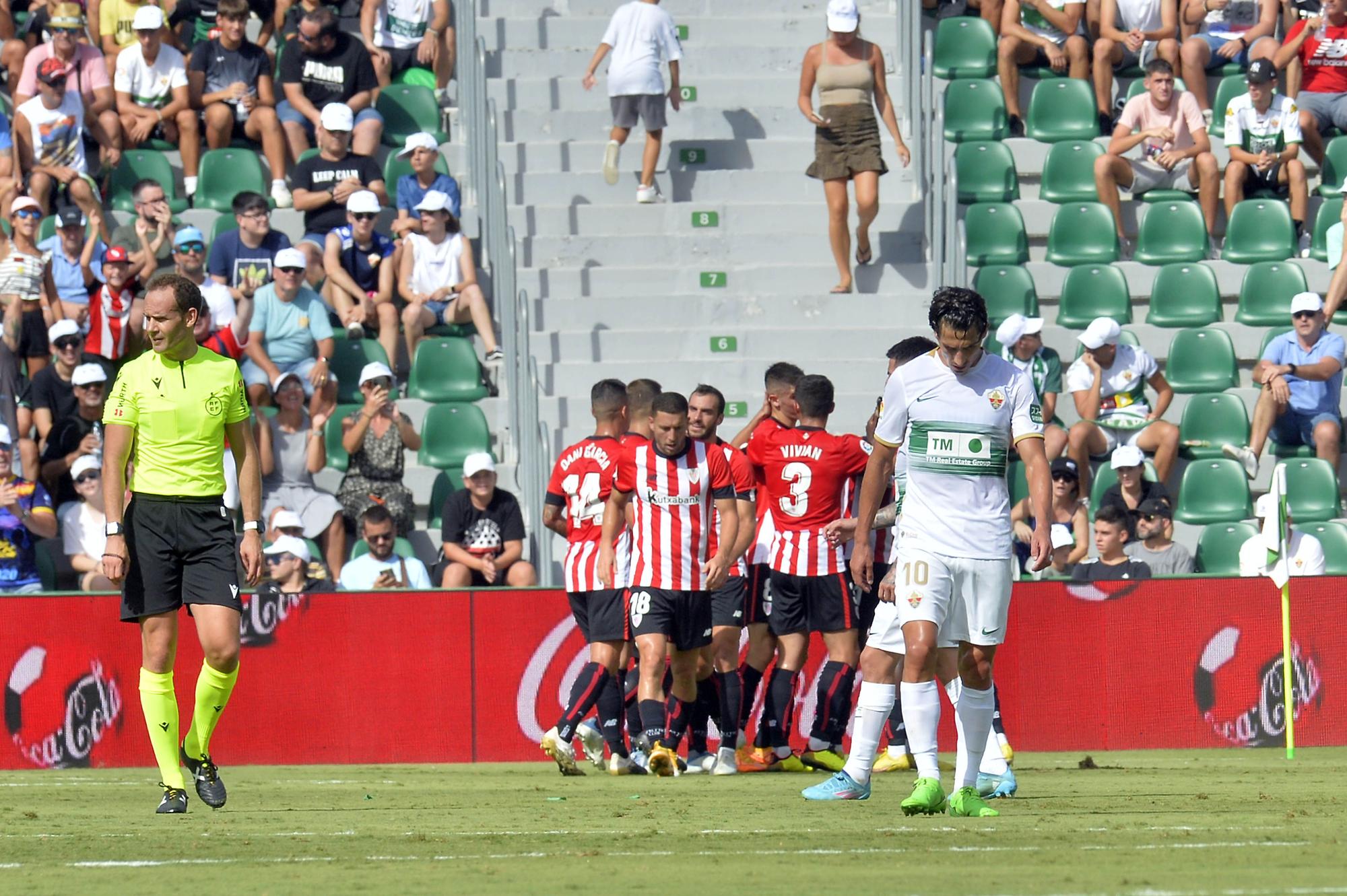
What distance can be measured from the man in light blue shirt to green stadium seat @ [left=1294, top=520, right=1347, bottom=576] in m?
6.69

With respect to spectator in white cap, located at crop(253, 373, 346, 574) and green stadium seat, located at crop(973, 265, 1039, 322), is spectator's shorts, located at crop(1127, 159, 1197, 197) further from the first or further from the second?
spectator in white cap, located at crop(253, 373, 346, 574)

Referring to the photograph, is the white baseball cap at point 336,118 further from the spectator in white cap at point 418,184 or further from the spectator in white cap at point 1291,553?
the spectator in white cap at point 1291,553

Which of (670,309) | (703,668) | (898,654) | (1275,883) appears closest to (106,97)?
(670,309)

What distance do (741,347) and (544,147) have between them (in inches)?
124

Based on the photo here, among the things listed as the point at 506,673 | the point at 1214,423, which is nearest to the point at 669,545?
the point at 506,673

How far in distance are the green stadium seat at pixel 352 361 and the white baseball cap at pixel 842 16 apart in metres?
4.72

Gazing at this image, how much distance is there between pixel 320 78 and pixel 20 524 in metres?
5.63

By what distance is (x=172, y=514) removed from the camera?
8.26 metres

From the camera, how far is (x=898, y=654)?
28.7 ft

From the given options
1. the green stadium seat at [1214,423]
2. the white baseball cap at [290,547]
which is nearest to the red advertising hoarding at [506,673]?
the white baseball cap at [290,547]

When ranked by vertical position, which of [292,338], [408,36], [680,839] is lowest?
[680,839]

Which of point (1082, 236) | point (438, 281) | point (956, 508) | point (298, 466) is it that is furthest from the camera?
point (1082, 236)

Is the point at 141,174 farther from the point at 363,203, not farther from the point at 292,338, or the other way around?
the point at 292,338

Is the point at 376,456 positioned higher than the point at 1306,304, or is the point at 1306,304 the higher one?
the point at 1306,304
